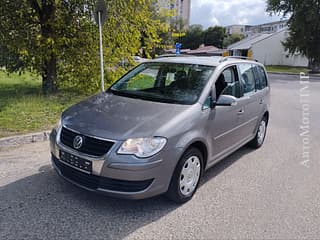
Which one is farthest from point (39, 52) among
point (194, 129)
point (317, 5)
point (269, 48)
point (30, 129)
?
point (269, 48)

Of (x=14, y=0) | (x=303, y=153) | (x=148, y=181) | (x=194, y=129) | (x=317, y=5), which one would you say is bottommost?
(x=303, y=153)

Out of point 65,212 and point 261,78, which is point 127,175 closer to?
point 65,212

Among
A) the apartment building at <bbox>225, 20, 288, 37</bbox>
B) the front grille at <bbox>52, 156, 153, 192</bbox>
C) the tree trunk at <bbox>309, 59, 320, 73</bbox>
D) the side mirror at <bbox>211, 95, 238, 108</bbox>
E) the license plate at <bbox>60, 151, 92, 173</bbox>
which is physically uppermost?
the apartment building at <bbox>225, 20, 288, 37</bbox>

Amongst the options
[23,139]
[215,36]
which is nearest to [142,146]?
[23,139]

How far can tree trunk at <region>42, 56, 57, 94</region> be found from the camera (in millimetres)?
8734

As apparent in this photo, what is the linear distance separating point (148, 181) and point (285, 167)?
2.66 meters

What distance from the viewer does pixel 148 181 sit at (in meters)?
2.93

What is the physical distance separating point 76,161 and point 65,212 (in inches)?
21.6

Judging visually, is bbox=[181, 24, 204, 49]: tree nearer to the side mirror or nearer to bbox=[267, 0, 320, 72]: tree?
bbox=[267, 0, 320, 72]: tree

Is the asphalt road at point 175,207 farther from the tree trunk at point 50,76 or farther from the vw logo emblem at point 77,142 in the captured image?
the tree trunk at point 50,76

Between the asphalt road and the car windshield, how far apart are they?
1.25 meters

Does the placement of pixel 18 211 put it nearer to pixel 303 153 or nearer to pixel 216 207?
pixel 216 207

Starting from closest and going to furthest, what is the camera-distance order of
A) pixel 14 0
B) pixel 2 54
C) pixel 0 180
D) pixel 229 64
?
1. pixel 0 180
2. pixel 229 64
3. pixel 14 0
4. pixel 2 54

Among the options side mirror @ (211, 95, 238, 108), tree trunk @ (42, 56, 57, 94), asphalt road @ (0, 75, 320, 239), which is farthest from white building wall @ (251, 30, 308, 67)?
side mirror @ (211, 95, 238, 108)
